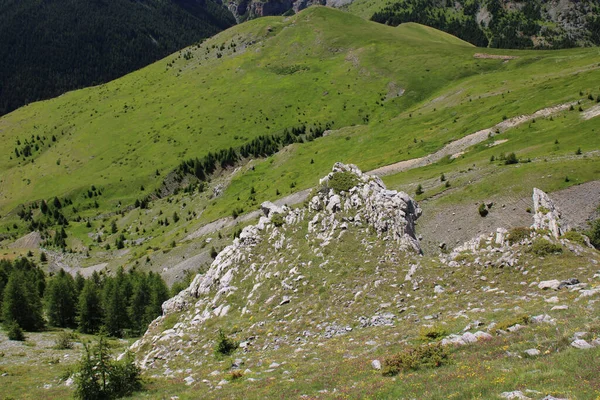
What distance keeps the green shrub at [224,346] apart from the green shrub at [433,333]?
11628 mm

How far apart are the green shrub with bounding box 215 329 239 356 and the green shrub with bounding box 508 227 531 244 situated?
1815cm

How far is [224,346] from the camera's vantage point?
25016mm

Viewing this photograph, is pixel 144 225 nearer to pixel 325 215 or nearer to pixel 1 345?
pixel 1 345

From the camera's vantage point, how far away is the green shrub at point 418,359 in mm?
16219

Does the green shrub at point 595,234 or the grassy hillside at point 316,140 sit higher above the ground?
the grassy hillside at point 316,140

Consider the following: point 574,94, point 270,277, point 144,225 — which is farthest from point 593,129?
point 144,225

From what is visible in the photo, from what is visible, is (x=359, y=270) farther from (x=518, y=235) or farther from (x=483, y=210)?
(x=483, y=210)

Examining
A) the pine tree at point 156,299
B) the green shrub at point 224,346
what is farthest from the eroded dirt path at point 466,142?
the green shrub at point 224,346

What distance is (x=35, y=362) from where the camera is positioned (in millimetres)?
43688

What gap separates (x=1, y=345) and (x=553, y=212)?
213ft

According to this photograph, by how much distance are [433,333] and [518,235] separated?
10.9 meters

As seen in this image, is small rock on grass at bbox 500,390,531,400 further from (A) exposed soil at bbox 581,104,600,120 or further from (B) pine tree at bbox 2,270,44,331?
(B) pine tree at bbox 2,270,44,331

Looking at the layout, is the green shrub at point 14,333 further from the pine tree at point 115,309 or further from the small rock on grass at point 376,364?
the small rock on grass at point 376,364

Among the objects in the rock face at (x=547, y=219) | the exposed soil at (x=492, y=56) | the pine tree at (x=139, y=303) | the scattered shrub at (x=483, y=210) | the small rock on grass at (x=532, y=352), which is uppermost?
the exposed soil at (x=492, y=56)
